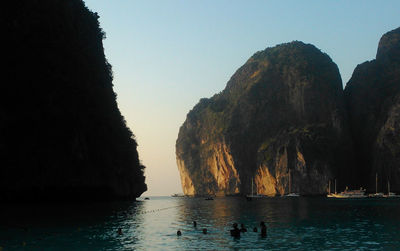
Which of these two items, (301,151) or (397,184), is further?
(301,151)

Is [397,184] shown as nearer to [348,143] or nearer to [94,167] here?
[348,143]

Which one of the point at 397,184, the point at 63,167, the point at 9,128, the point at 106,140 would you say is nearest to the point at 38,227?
the point at 9,128

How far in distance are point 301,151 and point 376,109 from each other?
131 feet

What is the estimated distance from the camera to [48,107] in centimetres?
5978

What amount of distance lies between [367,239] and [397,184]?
13906 cm

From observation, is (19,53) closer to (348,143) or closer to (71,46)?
(71,46)

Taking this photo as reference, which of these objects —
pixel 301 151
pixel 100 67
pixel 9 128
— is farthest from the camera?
pixel 301 151

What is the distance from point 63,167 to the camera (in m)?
64.8

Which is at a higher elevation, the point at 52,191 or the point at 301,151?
the point at 301,151

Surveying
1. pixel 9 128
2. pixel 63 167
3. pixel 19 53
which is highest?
pixel 19 53

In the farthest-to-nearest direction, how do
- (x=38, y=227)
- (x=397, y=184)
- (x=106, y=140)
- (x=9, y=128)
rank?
1. (x=397, y=184)
2. (x=106, y=140)
3. (x=9, y=128)
4. (x=38, y=227)

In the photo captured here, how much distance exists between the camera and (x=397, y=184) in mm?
161750

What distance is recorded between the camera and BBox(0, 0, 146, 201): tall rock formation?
56688 millimetres

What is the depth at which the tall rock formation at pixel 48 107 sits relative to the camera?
5669 cm
